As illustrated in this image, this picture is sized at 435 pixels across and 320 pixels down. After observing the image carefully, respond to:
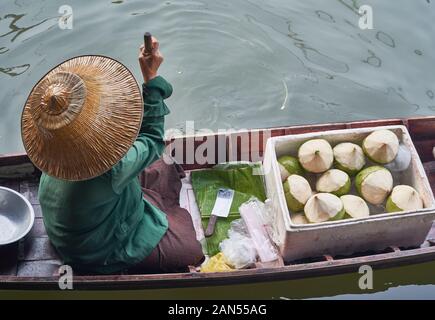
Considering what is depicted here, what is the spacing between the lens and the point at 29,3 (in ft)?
20.7

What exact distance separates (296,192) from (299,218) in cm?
16

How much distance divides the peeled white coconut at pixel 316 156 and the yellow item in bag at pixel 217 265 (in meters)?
0.76

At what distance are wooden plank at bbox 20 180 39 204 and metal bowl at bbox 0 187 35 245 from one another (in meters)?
0.20

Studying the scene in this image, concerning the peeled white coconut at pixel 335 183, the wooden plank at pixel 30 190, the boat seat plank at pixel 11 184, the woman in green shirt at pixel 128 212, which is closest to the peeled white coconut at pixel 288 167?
the peeled white coconut at pixel 335 183

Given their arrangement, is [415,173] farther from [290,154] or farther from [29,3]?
[29,3]

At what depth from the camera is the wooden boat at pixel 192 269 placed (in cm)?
352

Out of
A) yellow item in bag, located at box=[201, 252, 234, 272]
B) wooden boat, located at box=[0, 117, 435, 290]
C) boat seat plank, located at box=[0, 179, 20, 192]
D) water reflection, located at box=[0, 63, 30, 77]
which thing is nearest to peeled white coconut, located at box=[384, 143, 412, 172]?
wooden boat, located at box=[0, 117, 435, 290]

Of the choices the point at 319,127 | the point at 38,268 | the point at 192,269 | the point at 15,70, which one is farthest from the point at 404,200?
the point at 15,70

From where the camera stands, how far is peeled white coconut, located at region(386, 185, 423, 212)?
3.73m

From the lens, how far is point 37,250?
377 centimetres

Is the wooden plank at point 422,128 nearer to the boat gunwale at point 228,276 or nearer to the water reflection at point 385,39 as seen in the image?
the boat gunwale at point 228,276

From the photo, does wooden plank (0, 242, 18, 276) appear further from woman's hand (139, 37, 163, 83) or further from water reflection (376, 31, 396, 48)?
water reflection (376, 31, 396, 48)

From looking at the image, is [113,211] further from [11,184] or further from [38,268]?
[11,184]

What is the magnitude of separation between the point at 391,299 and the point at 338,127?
4.08 feet
